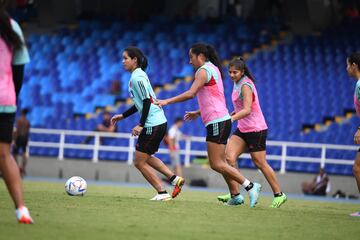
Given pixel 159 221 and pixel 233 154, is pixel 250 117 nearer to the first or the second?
pixel 233 154

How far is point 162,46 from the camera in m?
32.9

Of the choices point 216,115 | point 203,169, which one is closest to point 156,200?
point 216,115

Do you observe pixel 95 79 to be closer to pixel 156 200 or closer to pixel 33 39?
pixel 33 39

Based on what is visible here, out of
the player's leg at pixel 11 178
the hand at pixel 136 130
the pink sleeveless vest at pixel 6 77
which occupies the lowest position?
the player's leg at pixel 11 178

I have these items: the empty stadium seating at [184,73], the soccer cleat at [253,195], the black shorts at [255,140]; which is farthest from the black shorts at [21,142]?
the soccer cleat at [253,195]

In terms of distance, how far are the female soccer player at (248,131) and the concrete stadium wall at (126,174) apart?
1135 cm

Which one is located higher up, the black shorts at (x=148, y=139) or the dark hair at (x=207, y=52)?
the dark hair at (x=207, y=52)

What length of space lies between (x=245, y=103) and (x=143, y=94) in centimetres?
170

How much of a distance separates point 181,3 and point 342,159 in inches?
498

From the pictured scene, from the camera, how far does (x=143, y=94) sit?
14.5m

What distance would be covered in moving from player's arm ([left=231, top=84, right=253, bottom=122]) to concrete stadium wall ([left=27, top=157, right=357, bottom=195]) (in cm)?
1194

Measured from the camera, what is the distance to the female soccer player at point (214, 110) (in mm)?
14273

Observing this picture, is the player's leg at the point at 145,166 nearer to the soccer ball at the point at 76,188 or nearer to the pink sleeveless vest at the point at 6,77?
the soccer ball at the point at 76,188

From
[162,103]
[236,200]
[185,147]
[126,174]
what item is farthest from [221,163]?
[185,147]
